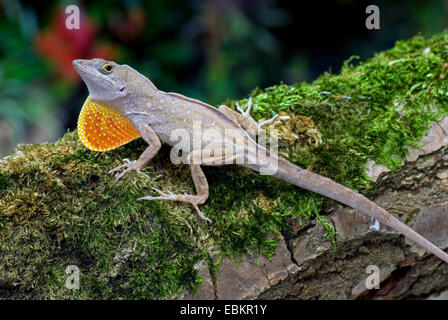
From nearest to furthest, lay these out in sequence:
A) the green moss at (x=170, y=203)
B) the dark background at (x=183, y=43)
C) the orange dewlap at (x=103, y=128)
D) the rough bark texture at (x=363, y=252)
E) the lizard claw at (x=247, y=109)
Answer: the green moss at (x=170, y=203) < the rough bark texture at (x=363, y=252) < the orange dewlap at (x=103, y=128) < the lizard claw at (x=247, y=109) < the dark background at (x=183, y=43)

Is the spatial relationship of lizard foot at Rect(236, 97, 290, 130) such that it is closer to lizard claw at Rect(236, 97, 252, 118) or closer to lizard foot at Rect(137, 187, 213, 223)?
lizard claw at Rect(236, 97, 252, 118)

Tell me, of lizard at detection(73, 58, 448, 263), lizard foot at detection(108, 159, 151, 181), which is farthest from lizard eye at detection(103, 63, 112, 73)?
lizard foot at detection(108, 159, 151, 181)

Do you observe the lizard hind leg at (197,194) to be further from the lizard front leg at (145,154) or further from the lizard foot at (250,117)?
the lizard foot at (250,117)

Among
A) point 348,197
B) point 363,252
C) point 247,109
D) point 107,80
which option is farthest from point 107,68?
point 363,252

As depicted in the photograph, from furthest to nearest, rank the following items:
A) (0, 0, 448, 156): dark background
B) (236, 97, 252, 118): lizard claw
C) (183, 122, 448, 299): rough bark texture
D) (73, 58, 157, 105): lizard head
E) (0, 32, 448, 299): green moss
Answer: (0, 0, 448, 156): dark background → (236, 97, 252, 118): lizard claw → (73, 58, 157, 105): lizard head → (183, 122, 448, 299): rough bark texture → (0, 32, 448, 299): green moss

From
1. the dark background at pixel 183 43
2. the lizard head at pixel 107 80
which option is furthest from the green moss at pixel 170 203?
the dark background at pixel 183 43

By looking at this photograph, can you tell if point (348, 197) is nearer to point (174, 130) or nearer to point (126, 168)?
point (174, 130)

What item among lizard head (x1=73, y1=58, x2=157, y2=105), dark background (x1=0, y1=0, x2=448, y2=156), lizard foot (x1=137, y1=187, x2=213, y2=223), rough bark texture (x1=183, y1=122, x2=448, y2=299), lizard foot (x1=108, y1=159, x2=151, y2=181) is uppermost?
dark background (x1=0, y1=0, x2=448, y2=156)

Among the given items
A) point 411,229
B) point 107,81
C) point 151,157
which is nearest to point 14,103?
point 107,81

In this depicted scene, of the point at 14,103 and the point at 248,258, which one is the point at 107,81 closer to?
the point at 248,258
